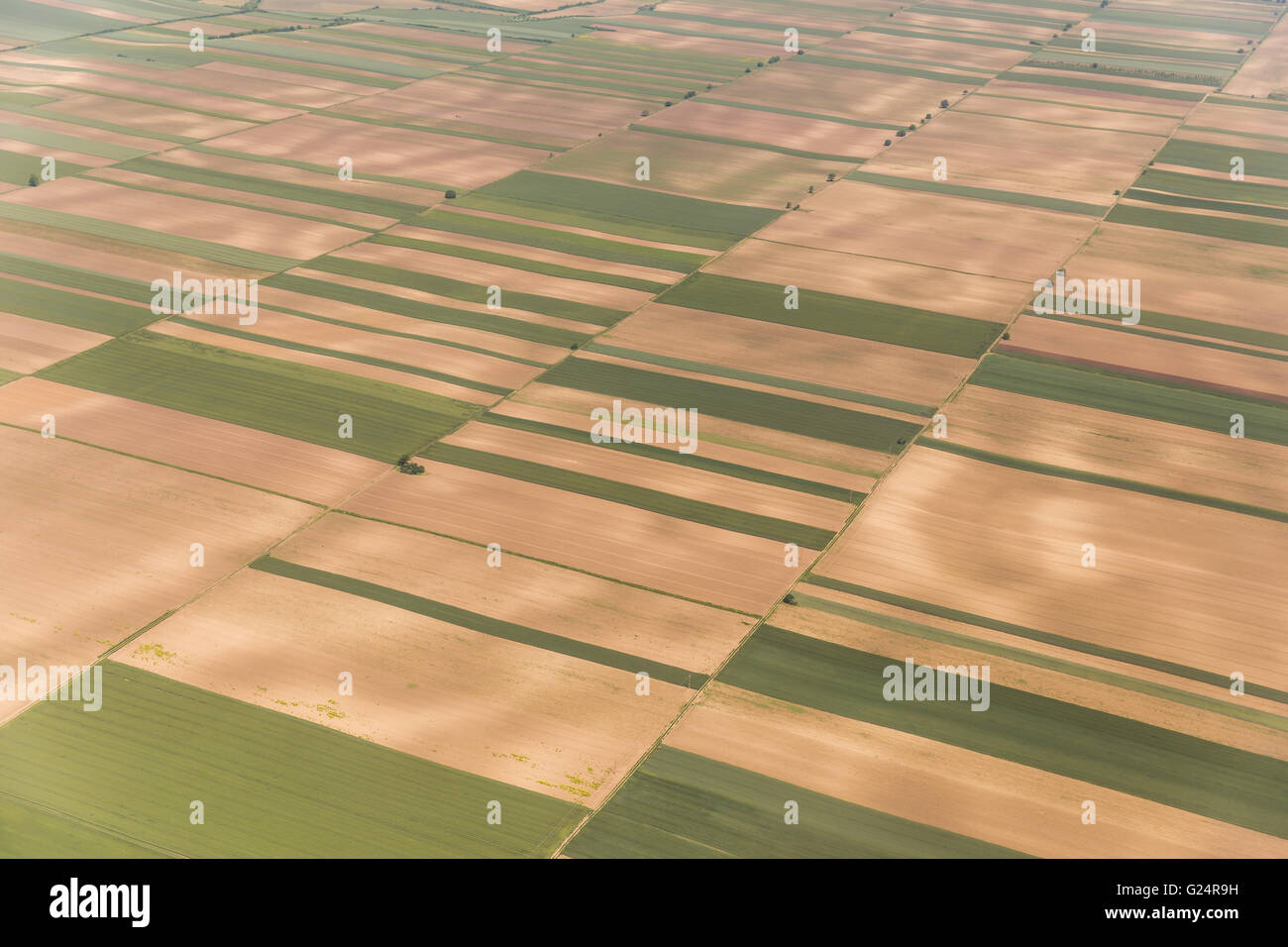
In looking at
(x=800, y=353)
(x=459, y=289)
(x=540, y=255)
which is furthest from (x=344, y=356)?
(x=800, y=353)

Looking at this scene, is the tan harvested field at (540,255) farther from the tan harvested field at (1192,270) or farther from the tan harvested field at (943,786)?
the tan harvested field at (943,786)

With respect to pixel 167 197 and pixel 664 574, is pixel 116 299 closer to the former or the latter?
pixel 167 197

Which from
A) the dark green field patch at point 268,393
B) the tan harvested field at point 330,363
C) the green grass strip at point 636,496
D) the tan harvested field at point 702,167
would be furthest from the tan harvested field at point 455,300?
the tan harvested field at point 702,167

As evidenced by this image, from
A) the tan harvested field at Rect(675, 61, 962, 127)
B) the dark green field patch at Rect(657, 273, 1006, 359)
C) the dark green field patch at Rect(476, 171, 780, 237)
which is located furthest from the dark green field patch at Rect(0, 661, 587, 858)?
the tan harvested field at Rect(675, 61, 962, 127)

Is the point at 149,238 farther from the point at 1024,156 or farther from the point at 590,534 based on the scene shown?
the point at 1024,156

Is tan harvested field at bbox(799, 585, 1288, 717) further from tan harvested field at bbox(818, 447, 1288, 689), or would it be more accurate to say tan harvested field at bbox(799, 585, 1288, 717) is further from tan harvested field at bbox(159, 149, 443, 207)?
tan harvested field at bbox(159, 149, 443, 207)
